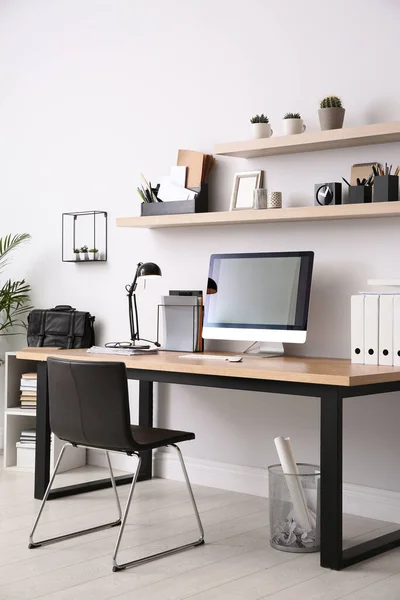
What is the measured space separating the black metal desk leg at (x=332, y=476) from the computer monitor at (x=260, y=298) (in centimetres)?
73

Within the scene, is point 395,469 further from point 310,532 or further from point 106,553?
point 106,553

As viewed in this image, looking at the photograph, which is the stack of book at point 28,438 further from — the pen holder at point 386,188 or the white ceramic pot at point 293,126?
the pen holder at point 386,188

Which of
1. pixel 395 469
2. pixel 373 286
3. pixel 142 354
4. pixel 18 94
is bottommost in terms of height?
pixel 395 469

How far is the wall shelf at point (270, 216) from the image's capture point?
3.43 m

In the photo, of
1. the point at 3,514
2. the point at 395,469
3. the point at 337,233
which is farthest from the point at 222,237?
the point at 3,514

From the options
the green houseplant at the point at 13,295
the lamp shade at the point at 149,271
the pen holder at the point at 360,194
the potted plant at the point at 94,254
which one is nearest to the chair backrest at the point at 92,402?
the lamp shade at the point at 149,271

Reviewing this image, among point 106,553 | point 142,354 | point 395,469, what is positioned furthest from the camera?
point 142,354

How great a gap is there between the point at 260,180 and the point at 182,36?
956 mm

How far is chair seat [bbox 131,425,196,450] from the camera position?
301 cm

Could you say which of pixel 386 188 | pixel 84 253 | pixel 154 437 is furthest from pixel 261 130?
pixel 154 437

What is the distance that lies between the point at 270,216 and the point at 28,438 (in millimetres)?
1902

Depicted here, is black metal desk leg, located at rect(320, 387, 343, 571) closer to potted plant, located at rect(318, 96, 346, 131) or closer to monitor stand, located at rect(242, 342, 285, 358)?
monitor stand, located at rect(242, 342, 285, 358)

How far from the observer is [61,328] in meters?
4.65

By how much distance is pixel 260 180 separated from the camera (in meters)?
3.98
